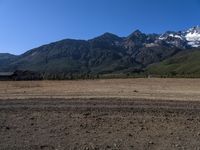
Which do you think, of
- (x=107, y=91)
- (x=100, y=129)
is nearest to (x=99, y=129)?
(x=100, y=129)

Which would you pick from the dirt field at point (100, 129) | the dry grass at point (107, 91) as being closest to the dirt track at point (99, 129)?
the dirt field at point (100, 129)

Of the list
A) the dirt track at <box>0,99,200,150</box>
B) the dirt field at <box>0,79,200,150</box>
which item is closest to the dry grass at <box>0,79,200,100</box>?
the dirt track at <box>0,99,200,150</box>

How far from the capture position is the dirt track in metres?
11.9

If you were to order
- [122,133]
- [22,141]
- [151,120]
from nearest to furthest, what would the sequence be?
[22,141] → [122,133] → [151,120]

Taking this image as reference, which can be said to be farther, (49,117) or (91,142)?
(49,117)

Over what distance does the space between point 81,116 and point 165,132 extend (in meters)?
5.09

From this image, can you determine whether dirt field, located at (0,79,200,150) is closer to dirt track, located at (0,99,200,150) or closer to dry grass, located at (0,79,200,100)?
dirt track, located at (0,99,200,150)

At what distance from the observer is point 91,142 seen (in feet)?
40.1

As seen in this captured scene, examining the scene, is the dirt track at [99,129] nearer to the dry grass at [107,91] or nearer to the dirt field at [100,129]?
the dirt field at [100,129]

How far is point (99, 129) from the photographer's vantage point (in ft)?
47.5

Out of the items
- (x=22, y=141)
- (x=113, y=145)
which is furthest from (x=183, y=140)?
(x=22, y=141)

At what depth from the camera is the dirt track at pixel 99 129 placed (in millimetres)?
11945

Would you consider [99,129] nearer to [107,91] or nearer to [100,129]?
[100,129]

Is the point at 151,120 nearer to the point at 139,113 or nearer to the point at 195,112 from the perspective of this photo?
the point at 139,113
